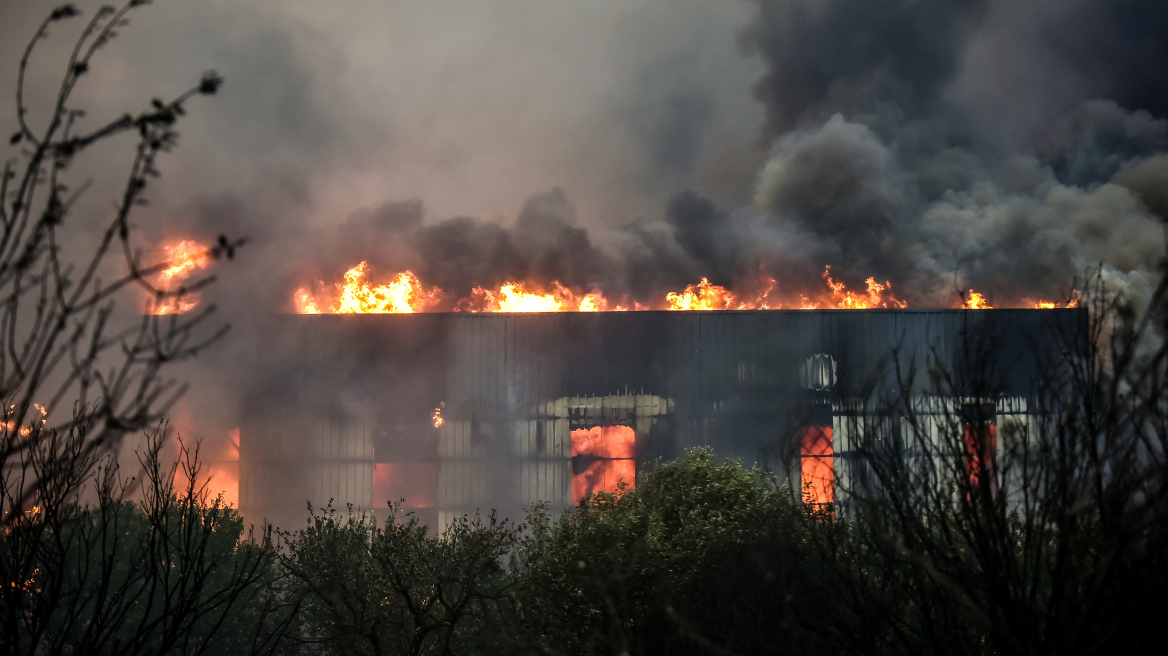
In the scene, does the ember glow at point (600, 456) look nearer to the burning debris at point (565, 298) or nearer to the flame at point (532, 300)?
the burning debris at point (565, 298)

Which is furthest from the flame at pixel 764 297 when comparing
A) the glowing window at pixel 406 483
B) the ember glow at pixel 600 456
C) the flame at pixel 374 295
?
the glowing window at pixel 406 483

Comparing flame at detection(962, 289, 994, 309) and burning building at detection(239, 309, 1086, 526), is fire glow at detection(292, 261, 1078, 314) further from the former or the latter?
burning building at detection(239, 309, 1086, 526)

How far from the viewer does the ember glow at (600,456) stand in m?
30.3

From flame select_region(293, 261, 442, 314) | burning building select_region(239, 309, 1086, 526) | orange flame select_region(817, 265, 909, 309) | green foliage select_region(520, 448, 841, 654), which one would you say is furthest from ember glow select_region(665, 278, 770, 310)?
green foliage select_region(520, 448, 841, 654)

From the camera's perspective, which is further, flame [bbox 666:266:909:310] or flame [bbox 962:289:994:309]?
flame [bbox 666:266:909:310]

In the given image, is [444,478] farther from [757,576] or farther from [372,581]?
[757,576]

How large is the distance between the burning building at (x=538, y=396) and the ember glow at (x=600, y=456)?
54mm

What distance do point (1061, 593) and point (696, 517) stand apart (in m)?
13.9

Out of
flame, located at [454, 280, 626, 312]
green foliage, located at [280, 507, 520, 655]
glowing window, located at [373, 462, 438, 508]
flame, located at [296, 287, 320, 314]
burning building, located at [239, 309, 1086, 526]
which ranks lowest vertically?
green foliage, located at [280, 507, 520, 655]

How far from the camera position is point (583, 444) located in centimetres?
3045

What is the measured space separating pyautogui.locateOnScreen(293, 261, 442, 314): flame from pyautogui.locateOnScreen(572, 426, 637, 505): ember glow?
1331 cm

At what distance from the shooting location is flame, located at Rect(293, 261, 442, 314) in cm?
3906

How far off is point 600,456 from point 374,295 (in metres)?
15.8

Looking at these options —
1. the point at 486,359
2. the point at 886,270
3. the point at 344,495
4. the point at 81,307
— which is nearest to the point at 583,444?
the point at 486,359
